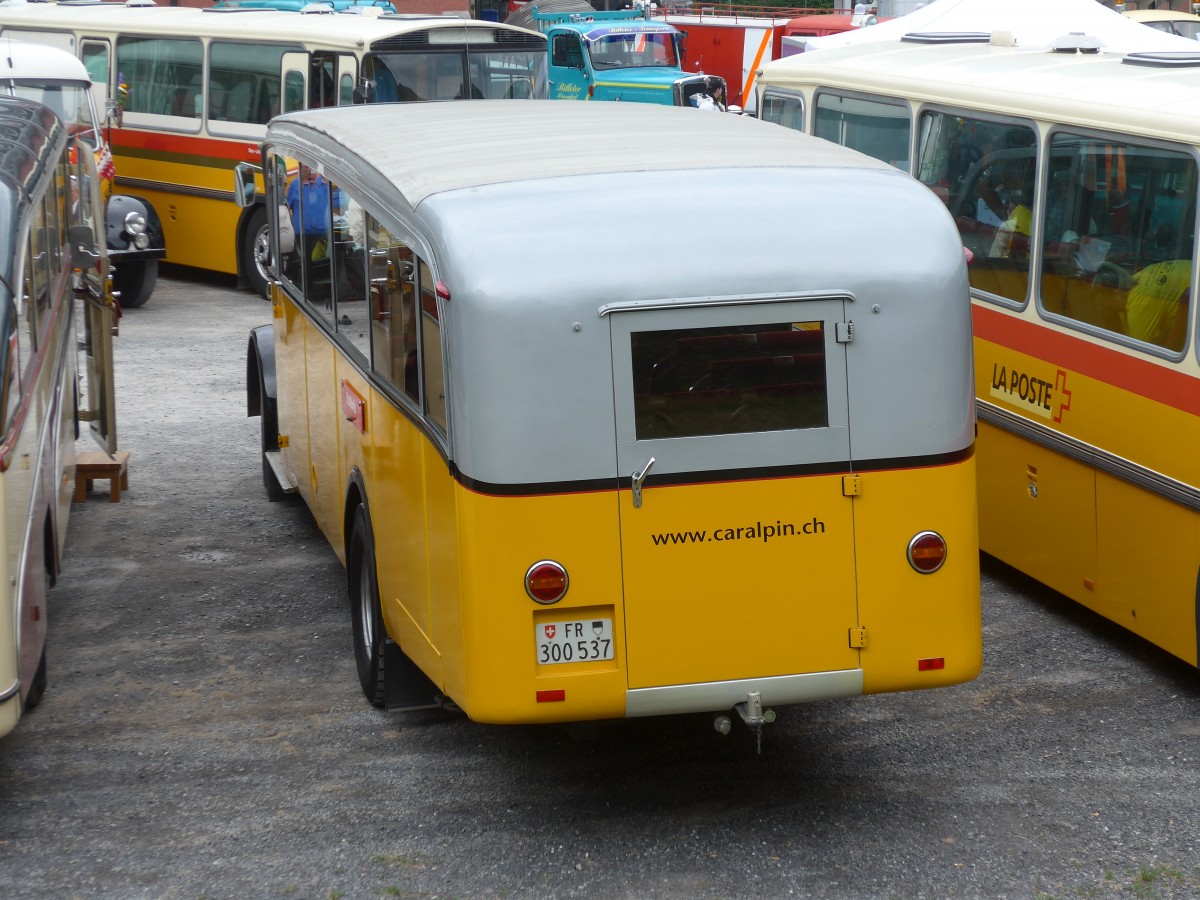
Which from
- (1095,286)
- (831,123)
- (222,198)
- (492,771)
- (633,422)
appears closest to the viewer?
(633,422)

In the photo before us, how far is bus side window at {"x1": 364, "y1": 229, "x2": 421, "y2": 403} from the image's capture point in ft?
17.4

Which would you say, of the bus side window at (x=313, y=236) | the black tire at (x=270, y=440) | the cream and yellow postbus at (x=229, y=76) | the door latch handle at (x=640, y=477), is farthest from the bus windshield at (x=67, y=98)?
the door latch handle at (x=640, y=477)

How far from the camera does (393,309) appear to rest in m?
5.61

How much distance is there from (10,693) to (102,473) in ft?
14.4

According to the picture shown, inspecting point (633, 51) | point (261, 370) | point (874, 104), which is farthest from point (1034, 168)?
point (633, 51)

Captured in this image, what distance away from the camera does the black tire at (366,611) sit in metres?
6.18

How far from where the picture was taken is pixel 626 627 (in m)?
4.80

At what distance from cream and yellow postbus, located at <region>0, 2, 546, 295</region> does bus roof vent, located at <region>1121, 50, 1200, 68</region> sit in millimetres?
8252

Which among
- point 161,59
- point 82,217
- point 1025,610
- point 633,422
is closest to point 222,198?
point 161,59

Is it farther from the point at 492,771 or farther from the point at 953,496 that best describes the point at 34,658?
the point at 953,496

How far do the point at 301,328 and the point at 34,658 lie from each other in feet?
8.81

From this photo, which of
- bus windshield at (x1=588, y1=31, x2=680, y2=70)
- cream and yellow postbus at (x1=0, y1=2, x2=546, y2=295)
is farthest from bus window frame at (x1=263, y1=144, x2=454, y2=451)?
bus windshield at (x1=588, y1=31, x2=680, y2=70)

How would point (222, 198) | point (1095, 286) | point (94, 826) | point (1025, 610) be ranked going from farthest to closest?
point (222, 198) < point (1025, 610) < point (1095, 286) < point (94, 826)

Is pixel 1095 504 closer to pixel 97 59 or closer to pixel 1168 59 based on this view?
pixel 1168 59
